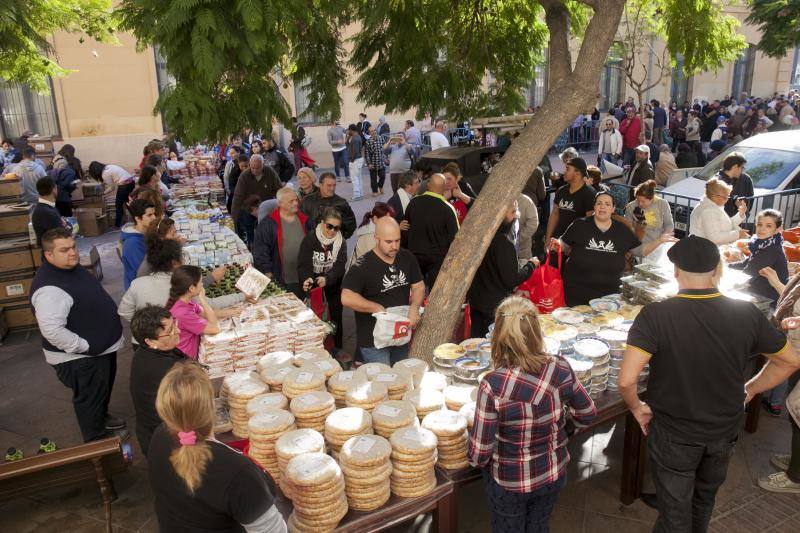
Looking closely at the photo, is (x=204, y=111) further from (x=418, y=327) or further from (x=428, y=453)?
(x=428, y=453)

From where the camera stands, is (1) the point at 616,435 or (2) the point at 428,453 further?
(1) the point at 616,435

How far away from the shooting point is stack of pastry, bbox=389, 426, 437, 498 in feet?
10.3

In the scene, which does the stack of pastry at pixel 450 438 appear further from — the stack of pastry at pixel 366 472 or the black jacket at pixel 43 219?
the black jacket at pixel 43 219

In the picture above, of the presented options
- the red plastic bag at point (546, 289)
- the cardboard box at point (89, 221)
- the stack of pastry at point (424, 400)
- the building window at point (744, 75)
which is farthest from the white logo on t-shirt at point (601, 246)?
the building window at point (744, 75)

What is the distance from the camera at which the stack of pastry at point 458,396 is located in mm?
3594

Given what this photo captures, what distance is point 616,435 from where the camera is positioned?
516 centimetres

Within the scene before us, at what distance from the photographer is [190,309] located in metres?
4.48

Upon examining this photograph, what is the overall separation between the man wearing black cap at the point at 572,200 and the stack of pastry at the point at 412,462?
15.0ft

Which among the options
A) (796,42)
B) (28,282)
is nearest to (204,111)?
(28,282)

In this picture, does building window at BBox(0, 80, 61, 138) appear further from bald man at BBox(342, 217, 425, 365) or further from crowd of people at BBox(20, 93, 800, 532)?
bald man at BBox(342, 217, 425, 365)

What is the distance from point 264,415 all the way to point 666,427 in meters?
2.22

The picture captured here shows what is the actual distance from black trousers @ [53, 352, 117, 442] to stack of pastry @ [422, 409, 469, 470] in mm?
3019

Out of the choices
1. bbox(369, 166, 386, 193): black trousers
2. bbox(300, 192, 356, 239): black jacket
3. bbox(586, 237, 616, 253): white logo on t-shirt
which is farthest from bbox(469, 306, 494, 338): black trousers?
bbox(369, 166, 386, 193): black trousers

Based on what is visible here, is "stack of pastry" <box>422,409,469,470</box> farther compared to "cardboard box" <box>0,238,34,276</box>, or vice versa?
"cardboard box" <box>0,238,34,276</box>
